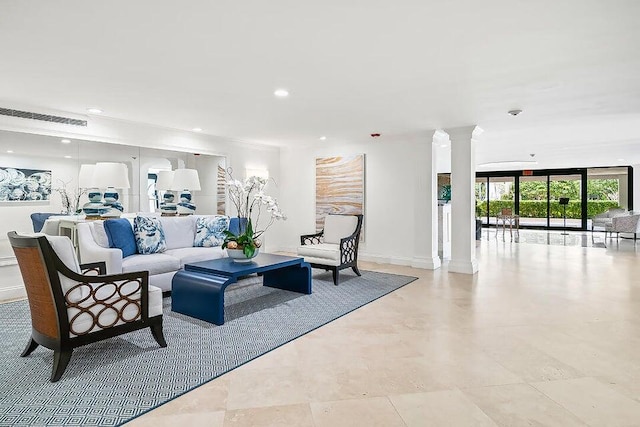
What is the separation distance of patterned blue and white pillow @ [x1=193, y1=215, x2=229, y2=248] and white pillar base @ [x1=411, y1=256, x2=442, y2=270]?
10.7 feet

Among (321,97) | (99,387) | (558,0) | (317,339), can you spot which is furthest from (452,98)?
(99,387)

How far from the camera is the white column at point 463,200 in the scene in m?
6.02

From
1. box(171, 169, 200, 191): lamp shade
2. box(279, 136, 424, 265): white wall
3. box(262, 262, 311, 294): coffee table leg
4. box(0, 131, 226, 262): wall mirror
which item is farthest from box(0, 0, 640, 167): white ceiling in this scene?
box(262, 262, 311, 294): coffee table leg

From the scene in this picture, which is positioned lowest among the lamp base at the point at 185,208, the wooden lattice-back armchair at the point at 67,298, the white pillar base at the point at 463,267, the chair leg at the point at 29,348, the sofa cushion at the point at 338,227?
the chair leg at the point at 29,348

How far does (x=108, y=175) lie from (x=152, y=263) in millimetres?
1367

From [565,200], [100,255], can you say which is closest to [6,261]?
[100,255]

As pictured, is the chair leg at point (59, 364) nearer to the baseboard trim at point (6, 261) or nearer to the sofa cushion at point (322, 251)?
the baseboard trim at point (6, 261)

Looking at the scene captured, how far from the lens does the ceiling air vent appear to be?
4.42 meters

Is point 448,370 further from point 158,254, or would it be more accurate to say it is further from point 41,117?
point 41,117

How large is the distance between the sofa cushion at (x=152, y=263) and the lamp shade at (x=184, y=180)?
1.62 m

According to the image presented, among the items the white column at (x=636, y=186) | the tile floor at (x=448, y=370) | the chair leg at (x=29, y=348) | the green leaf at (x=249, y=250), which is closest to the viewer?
the tile floor at (x=448, y=370)

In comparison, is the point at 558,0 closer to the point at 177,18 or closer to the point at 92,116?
the point at 177,18

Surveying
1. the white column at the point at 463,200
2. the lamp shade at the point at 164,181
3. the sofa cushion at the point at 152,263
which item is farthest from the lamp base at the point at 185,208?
the white column at the point at 463,200

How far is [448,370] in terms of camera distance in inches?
104
